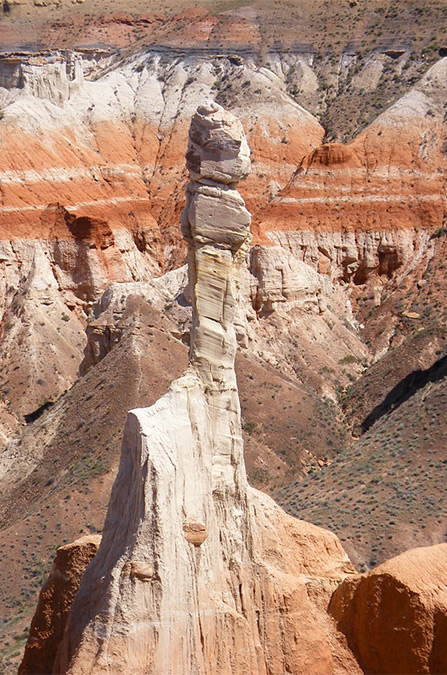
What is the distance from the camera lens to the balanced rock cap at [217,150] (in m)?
23.3

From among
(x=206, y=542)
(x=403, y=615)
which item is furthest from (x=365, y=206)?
(x=206, y=542)

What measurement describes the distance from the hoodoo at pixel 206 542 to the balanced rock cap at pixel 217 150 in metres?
0.02

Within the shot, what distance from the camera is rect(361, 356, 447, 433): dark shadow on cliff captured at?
6881 cm

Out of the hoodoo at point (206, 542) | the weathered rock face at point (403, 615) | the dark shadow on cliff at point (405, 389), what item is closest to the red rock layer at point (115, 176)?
the dark shadow on cliff at point (405, 389)

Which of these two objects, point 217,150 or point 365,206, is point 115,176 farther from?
Result: point 217,150

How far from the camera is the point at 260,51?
13338cm

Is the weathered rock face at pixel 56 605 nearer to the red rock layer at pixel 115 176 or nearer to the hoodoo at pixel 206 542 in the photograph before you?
the hoodoo at pixel 206 542

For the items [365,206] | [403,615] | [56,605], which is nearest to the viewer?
[403,615]

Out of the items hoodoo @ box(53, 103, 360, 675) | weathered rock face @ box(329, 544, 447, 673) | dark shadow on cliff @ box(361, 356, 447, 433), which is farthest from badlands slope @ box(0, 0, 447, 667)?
weathered rock face @ box(329, 544, 447, 673)

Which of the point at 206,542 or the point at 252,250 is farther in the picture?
the point at 252,250

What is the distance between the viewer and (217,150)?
76.5 ft

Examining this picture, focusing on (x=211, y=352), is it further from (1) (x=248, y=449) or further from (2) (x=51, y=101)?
(2) (x=51, y=101)

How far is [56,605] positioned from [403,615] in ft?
22.5

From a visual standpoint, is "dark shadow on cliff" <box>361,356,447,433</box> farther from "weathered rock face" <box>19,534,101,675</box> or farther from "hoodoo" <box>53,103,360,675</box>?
"hoodoo" <box>53,103,360,675</box>
